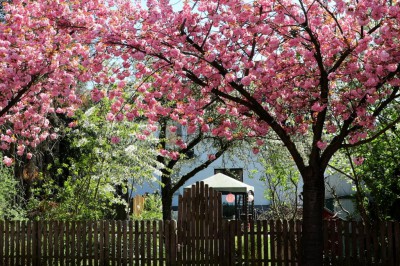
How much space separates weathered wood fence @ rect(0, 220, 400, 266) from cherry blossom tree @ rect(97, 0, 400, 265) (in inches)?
51.5

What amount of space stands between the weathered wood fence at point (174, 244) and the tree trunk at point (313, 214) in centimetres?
118

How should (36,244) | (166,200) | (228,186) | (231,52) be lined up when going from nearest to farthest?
1. (231,52)
2. (36,244)
3. (228,186)
4. (166,200)

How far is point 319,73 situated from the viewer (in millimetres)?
8766

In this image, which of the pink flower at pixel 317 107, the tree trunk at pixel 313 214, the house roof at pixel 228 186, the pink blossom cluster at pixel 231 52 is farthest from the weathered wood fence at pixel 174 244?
the house roof at pixel 228 186

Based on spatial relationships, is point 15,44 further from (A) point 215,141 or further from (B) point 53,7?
(A) point 215,141

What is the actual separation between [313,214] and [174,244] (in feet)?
9.76

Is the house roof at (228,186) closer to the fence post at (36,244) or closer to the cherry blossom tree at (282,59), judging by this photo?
the fence post at (36,244)

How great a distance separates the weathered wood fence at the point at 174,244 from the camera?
9.45 m

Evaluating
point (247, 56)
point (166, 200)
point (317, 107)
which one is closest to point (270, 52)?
point (247, 56)

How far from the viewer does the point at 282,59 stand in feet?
29.1

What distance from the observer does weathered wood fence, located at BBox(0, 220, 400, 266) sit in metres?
9.45

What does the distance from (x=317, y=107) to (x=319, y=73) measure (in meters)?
1.32

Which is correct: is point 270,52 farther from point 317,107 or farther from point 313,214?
point 313,214

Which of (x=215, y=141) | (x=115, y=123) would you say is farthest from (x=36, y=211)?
(x=215, y=141)
